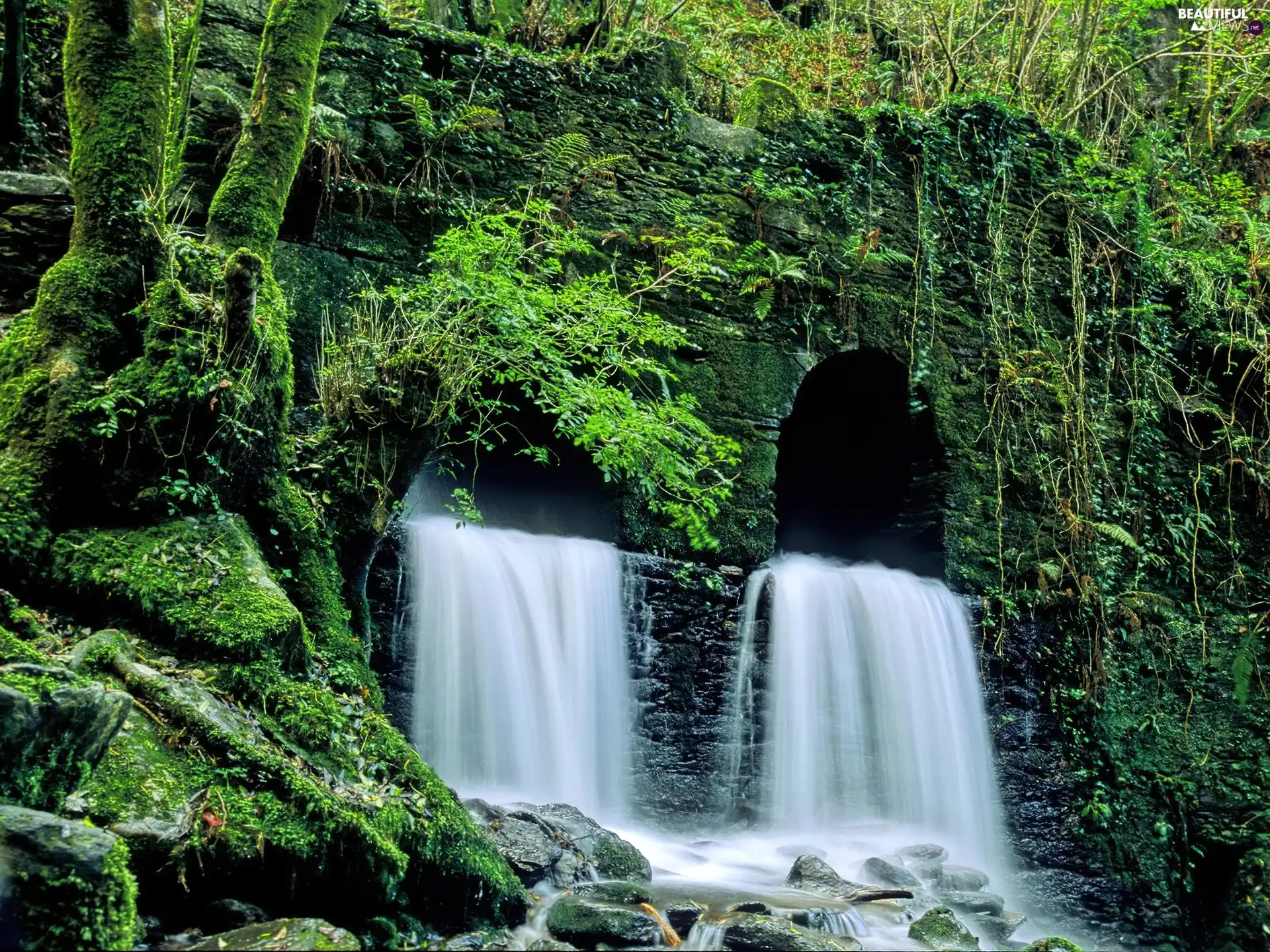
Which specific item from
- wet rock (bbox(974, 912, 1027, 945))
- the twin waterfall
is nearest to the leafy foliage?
the twin waterfall

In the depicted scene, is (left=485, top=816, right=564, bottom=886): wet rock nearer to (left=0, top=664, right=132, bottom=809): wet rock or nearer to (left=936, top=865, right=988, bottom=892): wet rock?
(left=0, top=664, right=132, bottom=809): wet rock

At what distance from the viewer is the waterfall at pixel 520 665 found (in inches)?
229

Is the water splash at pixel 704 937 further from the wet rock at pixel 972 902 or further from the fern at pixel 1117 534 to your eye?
the fern at pixel 1117 534

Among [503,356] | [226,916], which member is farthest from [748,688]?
[226,916]

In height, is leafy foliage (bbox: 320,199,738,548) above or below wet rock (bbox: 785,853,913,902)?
above

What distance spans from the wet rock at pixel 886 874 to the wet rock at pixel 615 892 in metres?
1.98

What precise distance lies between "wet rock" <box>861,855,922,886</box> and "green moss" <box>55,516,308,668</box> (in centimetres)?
400

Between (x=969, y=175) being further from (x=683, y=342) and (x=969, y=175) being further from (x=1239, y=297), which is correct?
(x=683, y=342)

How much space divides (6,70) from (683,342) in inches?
174

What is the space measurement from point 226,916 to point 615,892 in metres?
2.15

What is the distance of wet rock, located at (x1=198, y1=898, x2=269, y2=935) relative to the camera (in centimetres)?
267

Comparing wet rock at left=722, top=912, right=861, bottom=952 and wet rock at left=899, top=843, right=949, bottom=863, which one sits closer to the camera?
wet rock at left=722, top=912, right=861, bottom=952

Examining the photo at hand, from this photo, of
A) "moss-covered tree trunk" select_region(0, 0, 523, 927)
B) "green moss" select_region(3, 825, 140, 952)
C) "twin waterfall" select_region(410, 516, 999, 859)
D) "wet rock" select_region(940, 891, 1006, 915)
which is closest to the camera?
"green moss" select_region(3, 825, 140, 952)

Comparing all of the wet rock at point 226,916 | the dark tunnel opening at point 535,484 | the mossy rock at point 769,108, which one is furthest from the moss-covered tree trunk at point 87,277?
the mossy rock at point 769,108
